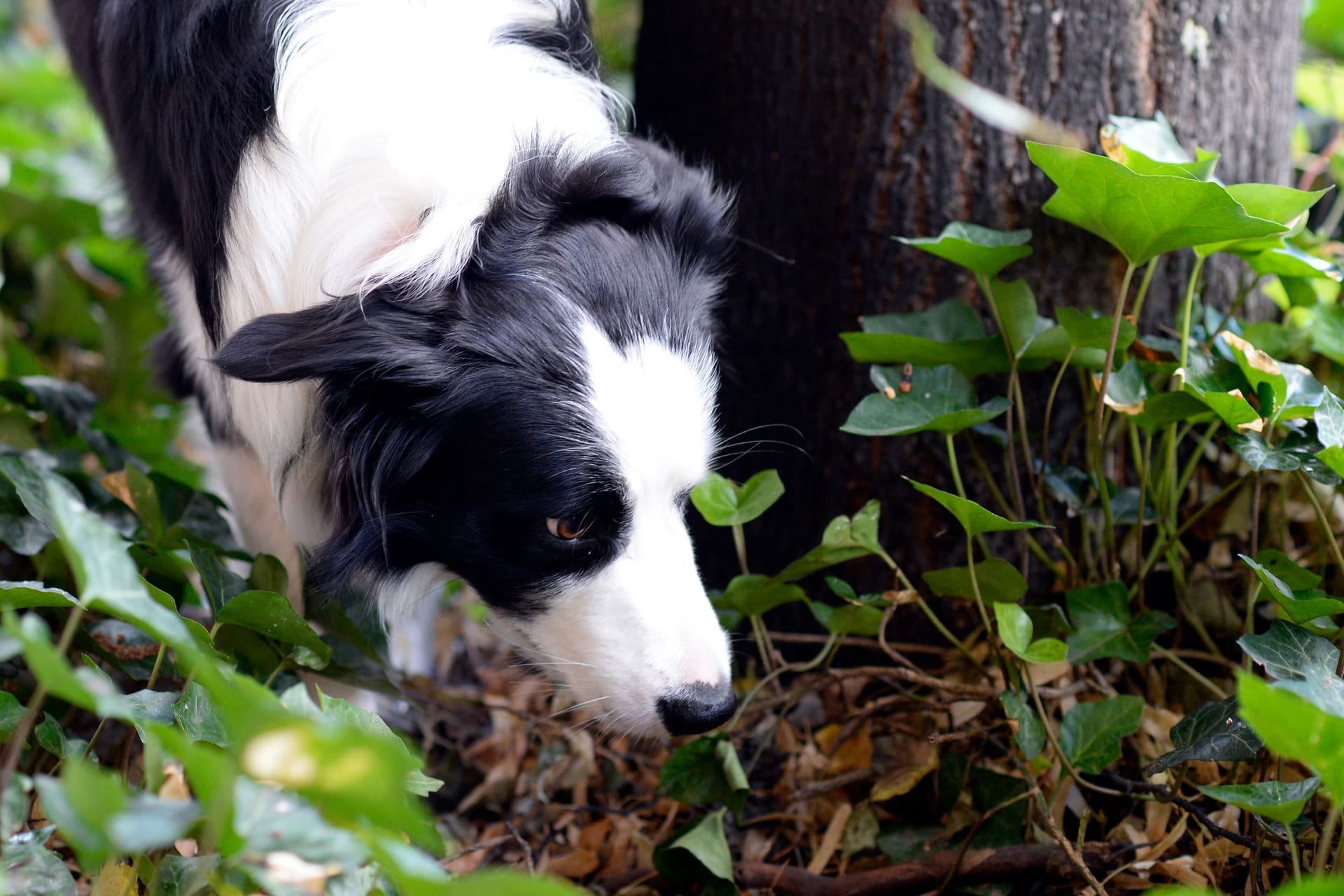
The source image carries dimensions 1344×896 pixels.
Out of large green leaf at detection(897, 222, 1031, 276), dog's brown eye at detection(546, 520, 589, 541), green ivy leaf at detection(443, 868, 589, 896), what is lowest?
dog's brown eye at detection(546, 520, 589, 541)

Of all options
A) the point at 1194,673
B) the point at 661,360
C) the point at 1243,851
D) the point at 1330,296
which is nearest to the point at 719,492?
the point at 661,360

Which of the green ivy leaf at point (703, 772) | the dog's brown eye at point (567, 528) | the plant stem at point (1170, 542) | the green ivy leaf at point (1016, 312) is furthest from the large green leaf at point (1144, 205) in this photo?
the green ivy leaf at point (703, 772)

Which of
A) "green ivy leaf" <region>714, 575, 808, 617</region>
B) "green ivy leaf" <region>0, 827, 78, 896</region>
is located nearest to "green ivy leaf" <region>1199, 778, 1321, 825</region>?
"green ivy leaf" <region>714, 575, 808, 617</region>

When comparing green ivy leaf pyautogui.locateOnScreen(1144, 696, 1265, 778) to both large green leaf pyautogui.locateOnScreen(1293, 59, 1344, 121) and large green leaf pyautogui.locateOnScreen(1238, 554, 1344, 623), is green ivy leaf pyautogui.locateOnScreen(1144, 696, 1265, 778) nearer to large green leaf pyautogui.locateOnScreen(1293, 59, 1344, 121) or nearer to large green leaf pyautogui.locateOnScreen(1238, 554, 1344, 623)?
large green leaf pyautogui.locateOnScreen(1238, 554, 1344, 623)

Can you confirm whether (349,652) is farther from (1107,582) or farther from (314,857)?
(1107,582)

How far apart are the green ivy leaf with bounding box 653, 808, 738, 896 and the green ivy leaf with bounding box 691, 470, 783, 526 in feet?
1.42

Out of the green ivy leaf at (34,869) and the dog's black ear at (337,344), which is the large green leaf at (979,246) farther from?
the green ivy leaf at (34,869)

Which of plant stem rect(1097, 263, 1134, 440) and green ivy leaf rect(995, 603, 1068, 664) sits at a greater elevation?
plant stem rect(1097, 263, 1134, 440)

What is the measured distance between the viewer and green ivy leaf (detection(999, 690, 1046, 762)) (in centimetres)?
136

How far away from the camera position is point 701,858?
1425 millimetres

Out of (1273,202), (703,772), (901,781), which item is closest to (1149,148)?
(1273,202)

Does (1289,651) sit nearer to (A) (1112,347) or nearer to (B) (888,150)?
(A) (1112,347)

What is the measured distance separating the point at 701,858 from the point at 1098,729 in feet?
1.86

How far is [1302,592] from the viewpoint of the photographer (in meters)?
1.29
